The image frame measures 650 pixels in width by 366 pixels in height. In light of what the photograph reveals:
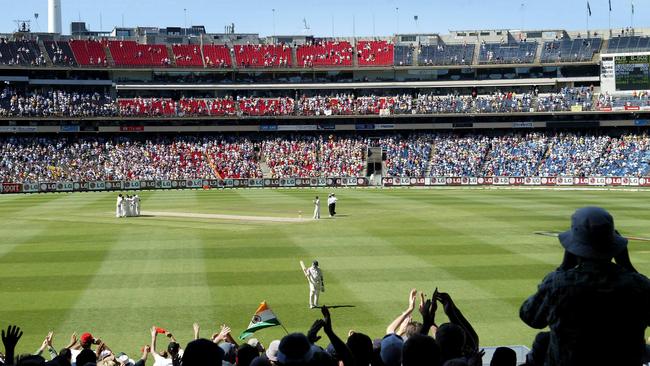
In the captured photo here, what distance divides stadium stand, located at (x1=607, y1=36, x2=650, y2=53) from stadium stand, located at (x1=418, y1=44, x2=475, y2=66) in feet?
50.9

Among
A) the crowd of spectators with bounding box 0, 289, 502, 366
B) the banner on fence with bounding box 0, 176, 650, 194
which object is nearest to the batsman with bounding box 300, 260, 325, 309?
the crowd of spectators with bounding box 0, 289, 502, 366

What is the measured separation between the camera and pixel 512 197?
59.1 meters

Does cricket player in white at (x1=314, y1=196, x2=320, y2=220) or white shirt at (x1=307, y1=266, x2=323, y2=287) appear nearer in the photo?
white shirt at (x1=307, y1=266, x2=323, y2=287)

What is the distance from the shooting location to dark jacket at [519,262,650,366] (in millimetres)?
4953

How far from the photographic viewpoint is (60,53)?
296 ft

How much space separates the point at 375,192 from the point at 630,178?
23914 millimetres

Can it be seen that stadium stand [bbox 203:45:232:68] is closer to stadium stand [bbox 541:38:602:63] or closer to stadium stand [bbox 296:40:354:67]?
stadium stand [bbox 296:40:354:67]

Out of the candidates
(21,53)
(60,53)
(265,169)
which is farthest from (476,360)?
(60,53)

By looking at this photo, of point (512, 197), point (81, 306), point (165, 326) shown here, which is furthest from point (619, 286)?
point (512, 197)

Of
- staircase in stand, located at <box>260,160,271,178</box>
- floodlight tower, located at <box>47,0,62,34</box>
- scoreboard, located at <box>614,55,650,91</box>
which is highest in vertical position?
floodlight tower, located at <box>47,0,62,34</box>

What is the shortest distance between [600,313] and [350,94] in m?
90.3

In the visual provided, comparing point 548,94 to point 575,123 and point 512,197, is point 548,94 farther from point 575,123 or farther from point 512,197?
point 512,197

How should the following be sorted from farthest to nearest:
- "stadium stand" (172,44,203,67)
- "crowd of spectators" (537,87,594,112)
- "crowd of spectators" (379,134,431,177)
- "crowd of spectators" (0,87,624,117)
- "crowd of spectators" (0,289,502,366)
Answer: "stadium stand" (172,44,203,67) < "crowd of spectators" (0,87,624,117) < "crowd of spectators" (537,87,594,112) < "crowd of spectators" (379,134,431,177) < "crowd of spectators" (0,289,502,366)

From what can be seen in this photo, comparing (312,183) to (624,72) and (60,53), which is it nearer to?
(624,72)
